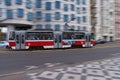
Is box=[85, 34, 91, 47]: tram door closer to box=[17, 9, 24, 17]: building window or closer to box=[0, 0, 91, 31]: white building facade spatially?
box=[0, 0, 91, 31]: white building facade

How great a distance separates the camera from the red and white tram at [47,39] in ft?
115

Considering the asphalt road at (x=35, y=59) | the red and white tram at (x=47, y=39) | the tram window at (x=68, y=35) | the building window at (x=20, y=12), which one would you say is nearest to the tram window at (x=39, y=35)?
the red and white tram at (x=47, y=39)

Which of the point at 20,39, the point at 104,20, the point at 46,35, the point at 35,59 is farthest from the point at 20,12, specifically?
the point at 35,59

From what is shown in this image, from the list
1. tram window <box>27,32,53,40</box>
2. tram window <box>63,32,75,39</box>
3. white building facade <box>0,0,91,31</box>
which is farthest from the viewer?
white building facade <box>0,0,91,31</box>

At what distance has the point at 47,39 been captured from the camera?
37344 millimetres

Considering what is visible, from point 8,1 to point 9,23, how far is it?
4542 millimetres

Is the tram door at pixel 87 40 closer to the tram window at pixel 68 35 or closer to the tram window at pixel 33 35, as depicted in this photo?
the tram window at pixel 68 35

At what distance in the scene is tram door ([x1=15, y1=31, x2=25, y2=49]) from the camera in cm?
3492

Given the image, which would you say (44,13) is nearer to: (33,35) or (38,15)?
(38,15)

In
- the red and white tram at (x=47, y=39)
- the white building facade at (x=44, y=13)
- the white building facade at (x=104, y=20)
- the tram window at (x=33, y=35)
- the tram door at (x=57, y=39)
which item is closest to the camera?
the red and white tram at (x=47, y=39)

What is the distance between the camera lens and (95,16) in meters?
80.9

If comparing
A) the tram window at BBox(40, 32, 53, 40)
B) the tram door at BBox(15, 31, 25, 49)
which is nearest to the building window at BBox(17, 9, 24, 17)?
the tram window at BBox(40, 32, 53, 40)

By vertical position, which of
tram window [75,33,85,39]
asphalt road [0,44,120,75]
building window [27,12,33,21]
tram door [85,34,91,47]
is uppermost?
building window [27,12,33,21]

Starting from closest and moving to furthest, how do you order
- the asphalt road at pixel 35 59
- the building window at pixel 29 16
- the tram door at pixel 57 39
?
the asphalt road at pixel 35 59 < the tram door at pixel 57 39 < the building window at pixel 29 16
